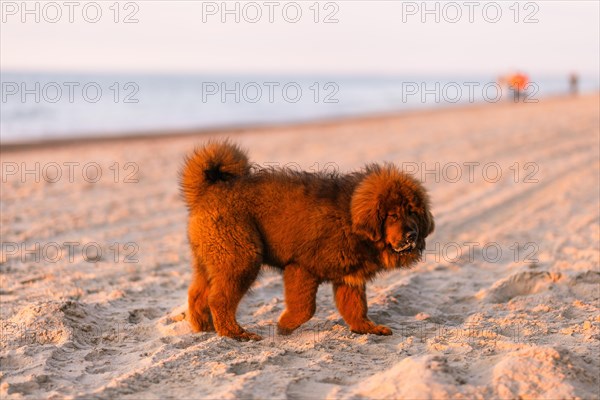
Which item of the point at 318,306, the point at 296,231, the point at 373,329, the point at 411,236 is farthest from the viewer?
the point at 318,306

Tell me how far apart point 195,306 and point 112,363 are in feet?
2.90

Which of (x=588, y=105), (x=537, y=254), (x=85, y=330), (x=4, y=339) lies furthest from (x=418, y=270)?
(x=588, y=105)

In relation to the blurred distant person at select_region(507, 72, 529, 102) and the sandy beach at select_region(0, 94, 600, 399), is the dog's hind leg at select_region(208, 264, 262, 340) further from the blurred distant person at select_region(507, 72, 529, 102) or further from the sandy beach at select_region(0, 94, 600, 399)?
the blurred distant person at select_region(507, 72, 529, 102)

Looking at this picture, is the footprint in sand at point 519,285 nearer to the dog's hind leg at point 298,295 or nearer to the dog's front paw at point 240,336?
the dog's hind leg at point 298,295

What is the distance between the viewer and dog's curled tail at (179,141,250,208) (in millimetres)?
5559

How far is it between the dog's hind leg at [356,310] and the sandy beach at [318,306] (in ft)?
0.43

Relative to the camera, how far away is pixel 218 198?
18.0ft

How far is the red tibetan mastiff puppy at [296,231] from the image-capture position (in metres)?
5.29

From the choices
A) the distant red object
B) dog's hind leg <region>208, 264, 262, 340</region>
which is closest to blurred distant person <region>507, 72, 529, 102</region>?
the distant red object

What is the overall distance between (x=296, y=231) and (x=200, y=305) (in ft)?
3.31

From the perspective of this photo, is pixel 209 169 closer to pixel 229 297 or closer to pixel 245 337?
pixel 229 297

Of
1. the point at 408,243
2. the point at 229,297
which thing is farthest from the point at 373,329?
the point at 229,297

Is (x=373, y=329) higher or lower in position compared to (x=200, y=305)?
lower

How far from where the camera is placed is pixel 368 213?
521 cm
